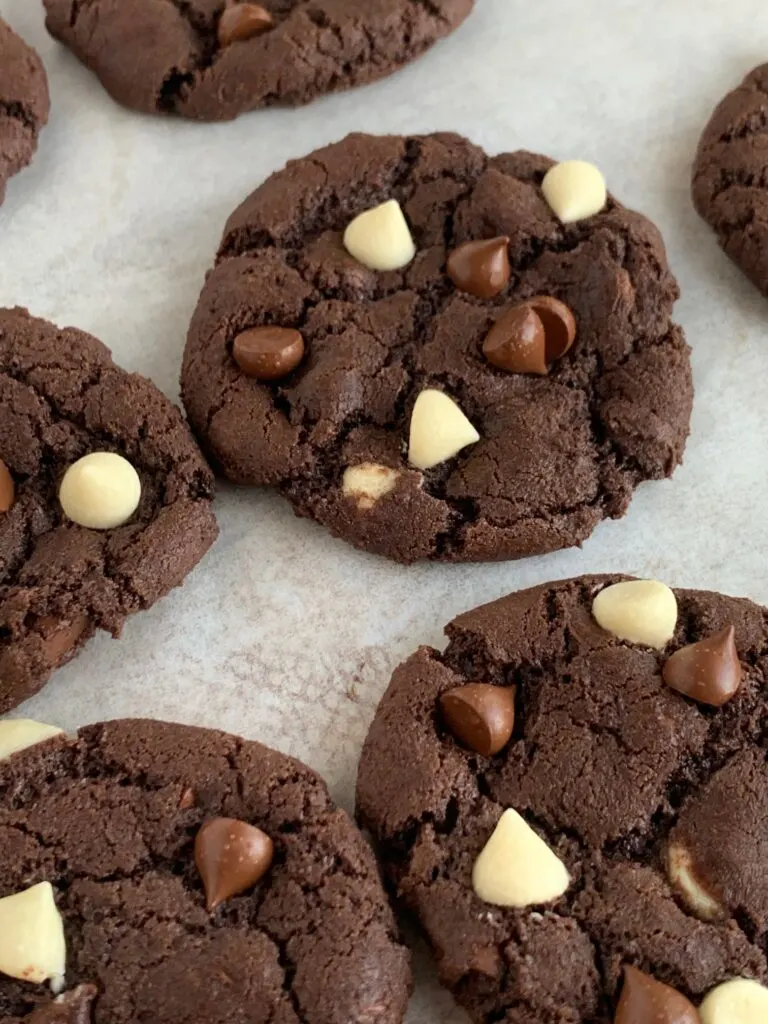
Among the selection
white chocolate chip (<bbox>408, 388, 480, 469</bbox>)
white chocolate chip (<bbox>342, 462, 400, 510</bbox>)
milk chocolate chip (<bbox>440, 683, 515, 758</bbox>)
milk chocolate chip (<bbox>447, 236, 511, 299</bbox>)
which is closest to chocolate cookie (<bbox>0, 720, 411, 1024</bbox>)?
milk chocolate chip (<bbox>440, 683, 515, 758</bbox>)

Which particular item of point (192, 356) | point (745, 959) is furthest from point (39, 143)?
point (745, 959)

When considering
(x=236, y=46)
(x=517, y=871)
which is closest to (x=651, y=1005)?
(x=517, y=871)

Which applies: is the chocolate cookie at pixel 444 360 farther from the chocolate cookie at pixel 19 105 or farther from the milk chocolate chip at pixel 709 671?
the chocolate cookie at pixel 19 105

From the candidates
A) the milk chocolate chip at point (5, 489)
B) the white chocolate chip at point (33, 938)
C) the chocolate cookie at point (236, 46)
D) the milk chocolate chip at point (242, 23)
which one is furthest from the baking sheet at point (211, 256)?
the white chocolate chip at point (33, 938)

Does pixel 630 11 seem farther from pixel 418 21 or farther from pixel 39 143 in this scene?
pixel 39 143

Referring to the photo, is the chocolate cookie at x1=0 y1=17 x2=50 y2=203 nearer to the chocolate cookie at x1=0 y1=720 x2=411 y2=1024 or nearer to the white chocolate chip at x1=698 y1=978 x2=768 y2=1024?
the chocolate cookie at x1=0 y1=720 x2=411 y2=1024

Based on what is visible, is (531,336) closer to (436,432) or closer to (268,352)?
(436,432)
